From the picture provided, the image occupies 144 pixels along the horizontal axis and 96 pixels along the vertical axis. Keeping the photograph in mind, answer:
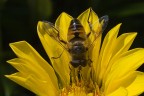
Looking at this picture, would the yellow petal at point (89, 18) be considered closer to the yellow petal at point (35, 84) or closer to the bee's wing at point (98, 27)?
the bee's wing at point (98, 27)

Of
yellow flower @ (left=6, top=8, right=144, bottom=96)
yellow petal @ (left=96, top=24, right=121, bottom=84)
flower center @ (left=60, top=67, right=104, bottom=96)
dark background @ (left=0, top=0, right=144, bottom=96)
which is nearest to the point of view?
yellow flower @ (left=6, top=8, right=144, bottom=96)

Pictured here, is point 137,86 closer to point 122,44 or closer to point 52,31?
point 122,44

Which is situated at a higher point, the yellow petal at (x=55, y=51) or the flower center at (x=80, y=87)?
the yellow petal at (x=55, y=51)

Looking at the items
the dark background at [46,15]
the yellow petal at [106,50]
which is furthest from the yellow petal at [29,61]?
the dark background at [46,15]

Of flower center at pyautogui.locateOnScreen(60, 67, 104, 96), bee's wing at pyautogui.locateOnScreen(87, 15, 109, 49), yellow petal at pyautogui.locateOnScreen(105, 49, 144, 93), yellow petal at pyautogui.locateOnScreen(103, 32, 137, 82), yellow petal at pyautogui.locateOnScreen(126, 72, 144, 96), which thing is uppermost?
bee's wing at pyautogui.locateOnScreen(87, 15, 109, 49)

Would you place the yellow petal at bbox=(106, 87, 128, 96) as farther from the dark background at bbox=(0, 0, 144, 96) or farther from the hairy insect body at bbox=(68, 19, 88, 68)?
the dark background at bbox=(0, 0, 144, 96)

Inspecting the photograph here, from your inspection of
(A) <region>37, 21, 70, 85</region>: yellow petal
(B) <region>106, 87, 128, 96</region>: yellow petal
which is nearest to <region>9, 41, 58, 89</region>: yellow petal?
(A) <region>37, 21, 70, 85</region>: yellow petal

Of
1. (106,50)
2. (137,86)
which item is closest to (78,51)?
(106,50)
